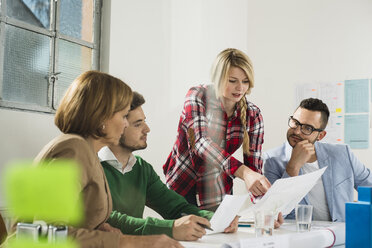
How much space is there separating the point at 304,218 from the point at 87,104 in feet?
2.13

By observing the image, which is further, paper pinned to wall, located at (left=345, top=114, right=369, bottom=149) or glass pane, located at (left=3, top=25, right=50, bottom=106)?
paper pinned to wall, located at (left=345, top=114, right=369, bottom=149)

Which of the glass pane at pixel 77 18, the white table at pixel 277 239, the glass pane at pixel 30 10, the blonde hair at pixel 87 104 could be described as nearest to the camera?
the white table at pixel 277 239

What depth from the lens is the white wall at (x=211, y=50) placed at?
4.69 ft

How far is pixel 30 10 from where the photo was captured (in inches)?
50.4

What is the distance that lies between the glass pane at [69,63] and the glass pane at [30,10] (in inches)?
3.6

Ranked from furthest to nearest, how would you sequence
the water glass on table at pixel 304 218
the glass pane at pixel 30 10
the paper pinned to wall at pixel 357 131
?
the paper pinned to wall at pixel 357 131 → the glass pane at pixel 30 10 → the water glass on table at pixel 304 218

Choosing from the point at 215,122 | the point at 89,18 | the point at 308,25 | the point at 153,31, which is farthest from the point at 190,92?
the point at 308,25

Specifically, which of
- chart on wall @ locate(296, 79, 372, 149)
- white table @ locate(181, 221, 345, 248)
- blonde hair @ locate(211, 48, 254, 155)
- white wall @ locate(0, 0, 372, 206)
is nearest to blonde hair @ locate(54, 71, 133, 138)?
white wall @ locate(0, 0, 372, 206)

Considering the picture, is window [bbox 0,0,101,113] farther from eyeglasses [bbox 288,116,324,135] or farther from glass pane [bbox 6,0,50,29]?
eyeglasses [bbox 288,116,324,135]

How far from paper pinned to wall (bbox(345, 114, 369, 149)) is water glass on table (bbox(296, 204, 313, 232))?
1472 mm

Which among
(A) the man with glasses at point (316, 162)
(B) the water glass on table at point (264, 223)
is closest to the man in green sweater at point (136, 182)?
(B) the water glass on table at point (264, 223)

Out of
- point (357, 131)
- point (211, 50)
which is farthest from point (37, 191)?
point (357, 131)

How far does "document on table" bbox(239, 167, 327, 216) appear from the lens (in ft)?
3.30

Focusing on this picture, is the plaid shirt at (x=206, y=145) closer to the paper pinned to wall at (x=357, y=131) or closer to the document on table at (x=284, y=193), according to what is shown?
the document on table at (x=284, y=193)
